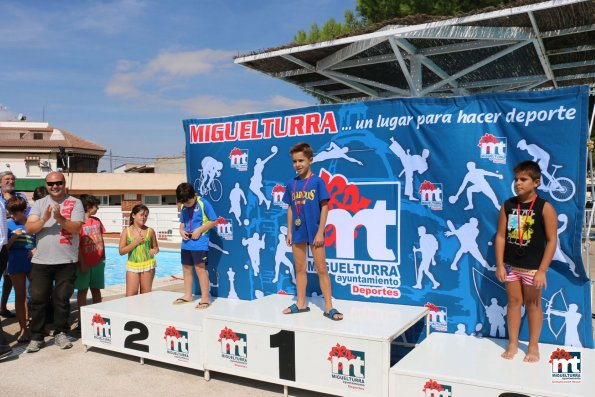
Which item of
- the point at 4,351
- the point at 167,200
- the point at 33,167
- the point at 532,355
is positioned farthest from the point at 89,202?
the point at 33,167

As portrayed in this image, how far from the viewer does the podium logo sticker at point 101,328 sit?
204 inches

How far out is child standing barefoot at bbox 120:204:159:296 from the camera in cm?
593

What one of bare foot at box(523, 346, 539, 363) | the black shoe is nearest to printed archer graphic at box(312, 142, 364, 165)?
bare foot at box(523, 346, 539, 363)

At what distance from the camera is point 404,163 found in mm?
4895

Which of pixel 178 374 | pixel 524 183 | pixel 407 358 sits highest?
pixel 524 183

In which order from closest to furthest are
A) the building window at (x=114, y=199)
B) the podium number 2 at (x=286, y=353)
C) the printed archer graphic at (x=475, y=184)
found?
the podium number 2 at (x=286, y=353), the printed archer graphic at (x=475, y=184), the building window at (x=114, y=199)

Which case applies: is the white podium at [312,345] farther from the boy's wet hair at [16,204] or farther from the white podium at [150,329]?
the boy's wet hair at [16,204]

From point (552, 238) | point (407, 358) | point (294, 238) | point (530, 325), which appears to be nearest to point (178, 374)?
point (294, 238)

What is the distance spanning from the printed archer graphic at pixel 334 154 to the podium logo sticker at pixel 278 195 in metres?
0.55

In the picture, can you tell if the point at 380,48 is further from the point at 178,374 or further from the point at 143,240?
the point at 178,374

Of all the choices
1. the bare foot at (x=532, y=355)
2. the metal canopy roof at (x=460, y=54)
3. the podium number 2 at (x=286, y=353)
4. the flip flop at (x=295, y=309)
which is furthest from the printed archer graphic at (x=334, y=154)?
the metal canopy roof at (x=460, y=54)

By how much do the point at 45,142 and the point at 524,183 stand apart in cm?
4899

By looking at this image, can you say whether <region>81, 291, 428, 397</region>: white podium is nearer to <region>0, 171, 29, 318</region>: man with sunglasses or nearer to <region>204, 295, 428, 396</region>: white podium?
<region>204, 295, 428, 396</region>: white podium

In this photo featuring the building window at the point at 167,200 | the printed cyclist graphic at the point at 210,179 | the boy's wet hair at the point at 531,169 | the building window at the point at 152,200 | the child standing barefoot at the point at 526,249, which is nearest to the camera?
the child standing barefoot at the point at 526,249
